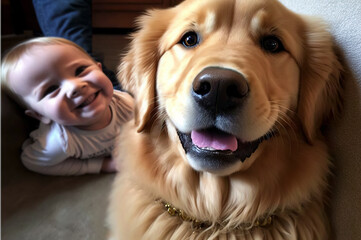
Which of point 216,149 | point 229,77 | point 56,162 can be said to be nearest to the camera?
point 229,77

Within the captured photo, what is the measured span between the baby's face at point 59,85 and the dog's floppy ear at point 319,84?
1.13 m

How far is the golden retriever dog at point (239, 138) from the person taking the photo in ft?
2.96

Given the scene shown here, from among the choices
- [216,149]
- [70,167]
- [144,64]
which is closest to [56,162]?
[70,167]

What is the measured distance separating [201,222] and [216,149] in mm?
309

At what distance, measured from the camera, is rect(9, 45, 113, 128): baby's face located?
1641 mm

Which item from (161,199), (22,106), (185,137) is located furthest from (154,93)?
(22,106)

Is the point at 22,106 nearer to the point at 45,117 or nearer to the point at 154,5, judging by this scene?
the point at 45,117

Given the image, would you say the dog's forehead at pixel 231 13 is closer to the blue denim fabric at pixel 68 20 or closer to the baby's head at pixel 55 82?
the baby's head at pixel 55 82

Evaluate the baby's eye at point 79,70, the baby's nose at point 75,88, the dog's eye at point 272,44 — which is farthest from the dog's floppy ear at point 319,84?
the baby's eye at point 79,70

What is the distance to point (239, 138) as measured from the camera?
849 millimetres

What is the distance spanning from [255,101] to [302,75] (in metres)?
0.33

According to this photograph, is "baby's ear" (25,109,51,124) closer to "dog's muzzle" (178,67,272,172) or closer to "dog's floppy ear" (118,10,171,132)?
"dog's floppy ear" (118,10,171,132)

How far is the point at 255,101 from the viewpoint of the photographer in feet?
2.64

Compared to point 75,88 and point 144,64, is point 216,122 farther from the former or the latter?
point 75,88
